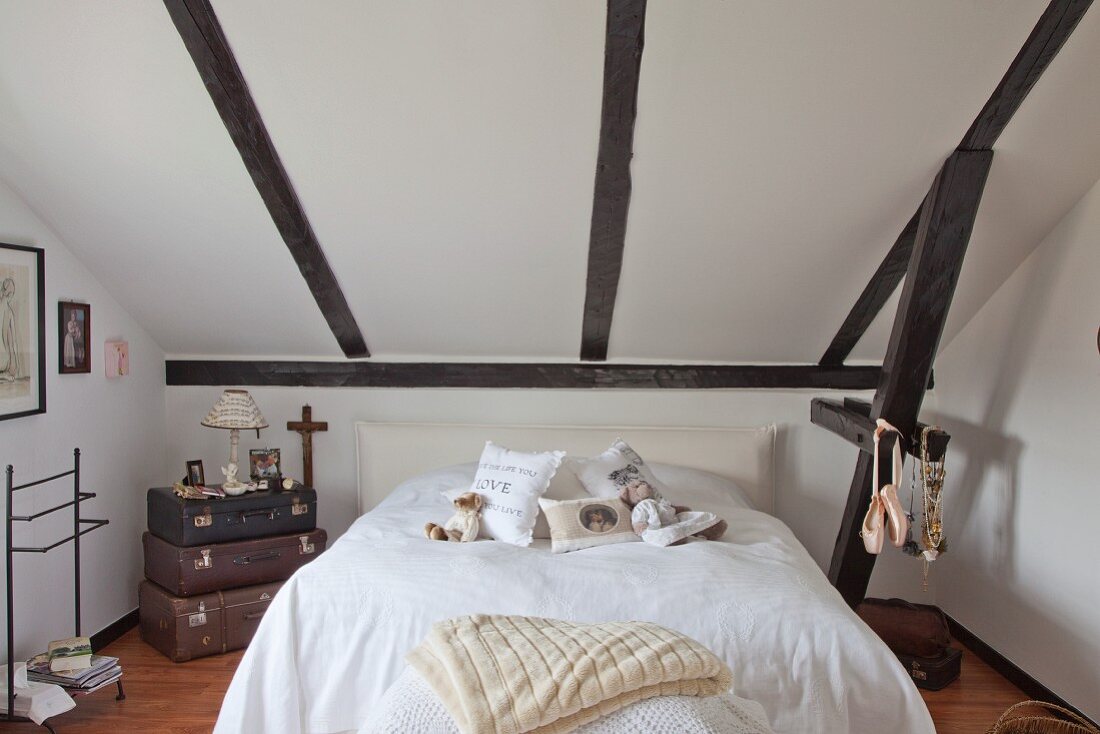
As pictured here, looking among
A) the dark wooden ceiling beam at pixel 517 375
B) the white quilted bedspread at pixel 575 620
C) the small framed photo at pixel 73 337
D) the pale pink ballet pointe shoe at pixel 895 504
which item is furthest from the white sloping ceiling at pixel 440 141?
the pale pink ballet pointe shoe at pixel 895 504

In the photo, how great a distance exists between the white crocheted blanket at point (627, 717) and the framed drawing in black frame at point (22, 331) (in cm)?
203

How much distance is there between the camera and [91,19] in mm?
2584

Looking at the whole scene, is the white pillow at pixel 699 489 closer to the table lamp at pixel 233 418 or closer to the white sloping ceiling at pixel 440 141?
the white sloping ceiling at pixel 440 141

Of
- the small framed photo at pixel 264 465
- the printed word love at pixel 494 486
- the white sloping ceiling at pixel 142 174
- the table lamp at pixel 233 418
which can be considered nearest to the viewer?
the white sloping ceiling at pixel 142 174

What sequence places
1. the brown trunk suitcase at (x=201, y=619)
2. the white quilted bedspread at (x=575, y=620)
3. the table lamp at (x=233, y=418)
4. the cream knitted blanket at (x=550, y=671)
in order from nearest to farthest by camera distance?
1. the cream knitted blanket at (x=550, y=671)
2. the white quilted bedspread at (x=575, y=620)
3. the brown trunk suitcase at (x=201, y=619)
4. the table lamp at (x=233, y=418)

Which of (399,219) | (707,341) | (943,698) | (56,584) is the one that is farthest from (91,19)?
(943,698)

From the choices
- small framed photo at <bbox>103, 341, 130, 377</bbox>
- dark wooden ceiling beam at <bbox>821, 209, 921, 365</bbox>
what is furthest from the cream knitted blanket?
small framed photo at <bbox>103, 341, 130, 377</bbox>

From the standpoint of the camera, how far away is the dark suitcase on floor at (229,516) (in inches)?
141

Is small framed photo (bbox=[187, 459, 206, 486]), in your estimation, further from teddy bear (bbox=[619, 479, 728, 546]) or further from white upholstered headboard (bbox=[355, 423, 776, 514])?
teddy bear (bbox=[619, 479, 728, 546])

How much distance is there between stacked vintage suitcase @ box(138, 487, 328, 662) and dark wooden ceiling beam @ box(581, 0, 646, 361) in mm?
1535

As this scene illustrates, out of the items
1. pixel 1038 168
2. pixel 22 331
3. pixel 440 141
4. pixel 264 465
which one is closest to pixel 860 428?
pixel 1038 168

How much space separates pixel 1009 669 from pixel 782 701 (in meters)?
1.57

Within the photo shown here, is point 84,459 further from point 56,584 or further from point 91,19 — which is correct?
point 91,19

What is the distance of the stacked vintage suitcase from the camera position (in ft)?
11.6
